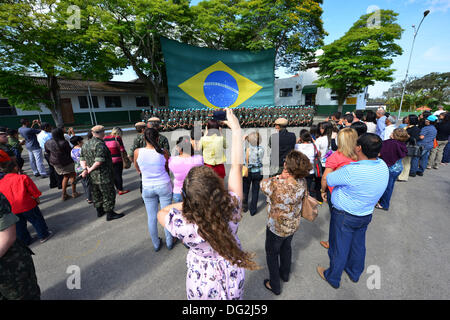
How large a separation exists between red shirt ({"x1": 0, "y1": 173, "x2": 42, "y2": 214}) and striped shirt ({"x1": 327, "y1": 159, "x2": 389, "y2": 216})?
13.6 ft

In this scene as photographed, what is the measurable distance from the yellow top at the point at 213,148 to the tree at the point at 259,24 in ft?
61.3

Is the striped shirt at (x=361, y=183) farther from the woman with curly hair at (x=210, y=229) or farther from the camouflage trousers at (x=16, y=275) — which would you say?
the camouflage trousers at (x=16, y=275)

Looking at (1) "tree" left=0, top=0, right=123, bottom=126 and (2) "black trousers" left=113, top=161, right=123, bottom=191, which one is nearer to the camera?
(2) "black trousers" left=113, top=161, right=123, bottom=191

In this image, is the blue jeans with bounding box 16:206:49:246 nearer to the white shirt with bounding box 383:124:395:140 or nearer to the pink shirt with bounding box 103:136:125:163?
the pink shirt with bounding box 103:136:125:163

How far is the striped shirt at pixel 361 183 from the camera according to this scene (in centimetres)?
187

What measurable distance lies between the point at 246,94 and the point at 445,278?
1558cm

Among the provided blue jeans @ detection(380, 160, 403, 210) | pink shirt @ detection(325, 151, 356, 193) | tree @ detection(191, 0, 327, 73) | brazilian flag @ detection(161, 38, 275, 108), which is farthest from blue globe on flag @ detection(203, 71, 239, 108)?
pink shirt @ detection(325, 151, 356, 193)

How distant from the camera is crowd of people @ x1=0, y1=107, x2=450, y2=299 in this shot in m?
1.19

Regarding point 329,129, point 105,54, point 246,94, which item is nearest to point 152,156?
point 329,129

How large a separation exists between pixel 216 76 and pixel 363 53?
15.0 meters

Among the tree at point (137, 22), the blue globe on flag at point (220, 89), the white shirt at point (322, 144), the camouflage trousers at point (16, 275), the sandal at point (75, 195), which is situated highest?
the tree at point (137, 22)

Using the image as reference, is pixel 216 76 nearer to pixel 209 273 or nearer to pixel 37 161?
pixel 37 161

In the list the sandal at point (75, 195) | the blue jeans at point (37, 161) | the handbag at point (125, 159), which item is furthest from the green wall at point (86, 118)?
the handbag at point (125, 159)

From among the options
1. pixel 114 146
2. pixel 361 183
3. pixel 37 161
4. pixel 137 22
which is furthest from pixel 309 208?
pixel 137 22
